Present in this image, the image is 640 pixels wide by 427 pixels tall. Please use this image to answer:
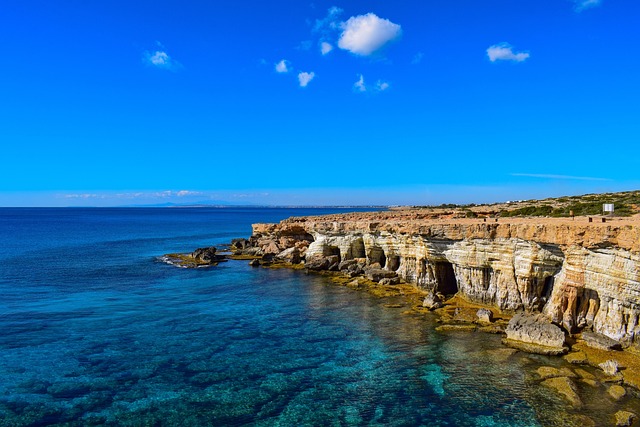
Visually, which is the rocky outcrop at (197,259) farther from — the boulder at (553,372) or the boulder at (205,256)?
the boulder at (553,372)

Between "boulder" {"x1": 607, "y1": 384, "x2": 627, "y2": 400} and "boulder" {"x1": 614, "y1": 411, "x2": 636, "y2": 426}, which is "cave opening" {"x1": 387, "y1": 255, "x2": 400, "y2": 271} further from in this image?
"boulder" {"x1": 614, "y1": 411, "x2": 636, "y2": 426}

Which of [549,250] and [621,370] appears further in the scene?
[549,250]

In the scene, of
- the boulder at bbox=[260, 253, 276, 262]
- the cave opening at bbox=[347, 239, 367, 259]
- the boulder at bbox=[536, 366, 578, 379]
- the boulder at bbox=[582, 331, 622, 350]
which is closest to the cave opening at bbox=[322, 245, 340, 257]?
the cave opening at bbox=[347, 239, 367, 259]

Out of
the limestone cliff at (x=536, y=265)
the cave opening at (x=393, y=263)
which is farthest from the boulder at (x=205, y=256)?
the cave opening at (x=393, y=263)

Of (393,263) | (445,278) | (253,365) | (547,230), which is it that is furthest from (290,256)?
(547,230)

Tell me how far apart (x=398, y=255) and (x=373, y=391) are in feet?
74.7

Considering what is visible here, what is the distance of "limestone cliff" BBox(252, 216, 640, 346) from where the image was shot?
1988 centimetres

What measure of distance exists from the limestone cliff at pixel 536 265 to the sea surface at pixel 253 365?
4.24 m

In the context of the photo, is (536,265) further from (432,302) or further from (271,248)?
(271,248)

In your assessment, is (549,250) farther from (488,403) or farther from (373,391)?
(373,391)

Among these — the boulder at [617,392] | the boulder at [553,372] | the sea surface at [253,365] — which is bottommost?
the sea surface at [253,365]

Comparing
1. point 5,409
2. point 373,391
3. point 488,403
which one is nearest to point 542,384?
point 488,403

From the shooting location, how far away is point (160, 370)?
2005 centimetres

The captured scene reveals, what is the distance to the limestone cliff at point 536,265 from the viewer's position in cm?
1988
